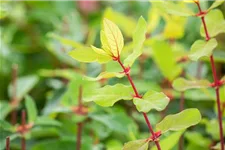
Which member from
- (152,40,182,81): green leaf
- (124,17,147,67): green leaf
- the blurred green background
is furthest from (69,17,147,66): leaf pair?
(152,40,182,81): green leaf

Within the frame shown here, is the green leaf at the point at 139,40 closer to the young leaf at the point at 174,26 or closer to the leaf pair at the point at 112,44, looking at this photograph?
the leaf pair at the point at 112,44

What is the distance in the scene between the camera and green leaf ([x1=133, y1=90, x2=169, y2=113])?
1.35 ft

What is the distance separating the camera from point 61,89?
74 centimetres

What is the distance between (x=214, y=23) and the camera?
479 millimetres

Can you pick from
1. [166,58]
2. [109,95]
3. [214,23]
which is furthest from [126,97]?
[166,58]

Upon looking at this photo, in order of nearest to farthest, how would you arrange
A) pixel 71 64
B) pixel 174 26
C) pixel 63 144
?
pixel 63 144
pixel 174 26
pixel 71 64

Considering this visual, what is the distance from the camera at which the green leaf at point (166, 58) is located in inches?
26.0

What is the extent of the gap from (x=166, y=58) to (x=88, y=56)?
25 centimetres

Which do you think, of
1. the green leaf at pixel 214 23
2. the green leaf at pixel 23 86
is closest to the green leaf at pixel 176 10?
the green leaf at pixel 214 23

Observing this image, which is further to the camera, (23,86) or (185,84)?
(23,86)

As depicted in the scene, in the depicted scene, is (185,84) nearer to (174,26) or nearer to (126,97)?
(126,97)

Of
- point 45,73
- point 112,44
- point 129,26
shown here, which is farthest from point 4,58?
point 112,44

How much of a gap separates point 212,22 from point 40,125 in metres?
0.24

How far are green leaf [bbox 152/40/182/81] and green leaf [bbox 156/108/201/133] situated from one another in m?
0.23
